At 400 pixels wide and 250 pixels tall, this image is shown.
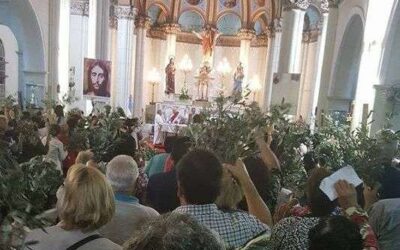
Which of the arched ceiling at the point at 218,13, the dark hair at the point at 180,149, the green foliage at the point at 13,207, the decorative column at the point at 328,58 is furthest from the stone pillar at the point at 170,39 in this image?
the green foliage at the point at 13,207

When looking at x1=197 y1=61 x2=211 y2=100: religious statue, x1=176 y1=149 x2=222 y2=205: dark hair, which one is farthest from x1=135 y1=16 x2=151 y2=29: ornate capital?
x1=176 y1=149 x2=222 y2=205: dark hair

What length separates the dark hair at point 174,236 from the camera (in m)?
1.10

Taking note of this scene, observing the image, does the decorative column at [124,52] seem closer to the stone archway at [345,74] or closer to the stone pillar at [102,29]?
the stone pillar at [102,29]

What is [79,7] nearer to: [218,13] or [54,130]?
[54,130]

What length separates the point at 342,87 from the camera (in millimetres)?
11734

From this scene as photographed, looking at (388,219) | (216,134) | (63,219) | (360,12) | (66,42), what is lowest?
(388,219)

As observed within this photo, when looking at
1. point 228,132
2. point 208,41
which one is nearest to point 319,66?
point 208,41

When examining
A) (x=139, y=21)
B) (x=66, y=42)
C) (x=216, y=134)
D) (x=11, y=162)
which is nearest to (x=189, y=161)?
(x=11, y=162)

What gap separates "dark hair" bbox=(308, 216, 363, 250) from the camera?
1.64 metres

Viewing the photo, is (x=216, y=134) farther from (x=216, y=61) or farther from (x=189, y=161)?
(x=216, y=61)

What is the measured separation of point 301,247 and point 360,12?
31.4 feet

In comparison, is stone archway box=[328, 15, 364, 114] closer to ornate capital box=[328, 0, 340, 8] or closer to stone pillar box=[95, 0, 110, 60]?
ornate capital box=[328, 0, 340, 8]

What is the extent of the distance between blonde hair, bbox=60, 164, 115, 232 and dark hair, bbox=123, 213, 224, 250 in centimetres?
83

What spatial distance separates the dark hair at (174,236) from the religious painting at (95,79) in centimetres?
976
